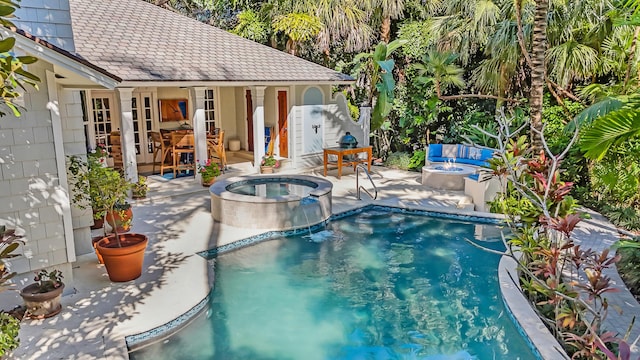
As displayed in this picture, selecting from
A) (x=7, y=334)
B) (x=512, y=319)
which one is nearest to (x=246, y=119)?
(x=512, y=319)

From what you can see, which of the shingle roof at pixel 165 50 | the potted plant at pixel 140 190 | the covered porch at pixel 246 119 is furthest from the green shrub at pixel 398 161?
the potted plant at pixel 140 190

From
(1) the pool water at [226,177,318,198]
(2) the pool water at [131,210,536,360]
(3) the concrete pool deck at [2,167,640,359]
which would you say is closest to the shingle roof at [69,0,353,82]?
(1) the pool water at [226,177,318,198]

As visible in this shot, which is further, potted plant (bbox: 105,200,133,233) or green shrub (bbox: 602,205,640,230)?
green shrub (bbox: 602,205,640,230)

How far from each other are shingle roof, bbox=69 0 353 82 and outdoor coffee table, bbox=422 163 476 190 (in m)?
4.45

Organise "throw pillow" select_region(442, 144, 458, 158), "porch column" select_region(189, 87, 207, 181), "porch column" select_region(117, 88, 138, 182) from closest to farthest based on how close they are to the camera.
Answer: "porch column" select_region(117, 88, 138, 182), "porch column" select_region(189, 87, 207, 181), "throw pillow" select_region(442, 144, 458, 158)

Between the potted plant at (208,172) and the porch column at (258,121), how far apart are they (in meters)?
1.87

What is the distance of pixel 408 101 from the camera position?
17266 millimetres

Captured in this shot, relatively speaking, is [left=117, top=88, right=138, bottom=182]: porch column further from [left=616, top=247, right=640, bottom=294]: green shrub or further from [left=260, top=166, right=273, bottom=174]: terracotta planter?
[left=616, top=247, right=640, bottom=294]: green shrub

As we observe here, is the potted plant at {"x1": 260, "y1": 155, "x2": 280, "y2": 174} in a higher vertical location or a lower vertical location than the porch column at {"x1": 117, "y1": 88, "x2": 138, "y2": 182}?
lower

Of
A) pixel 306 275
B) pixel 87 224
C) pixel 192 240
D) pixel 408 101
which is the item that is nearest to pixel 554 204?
pixel 306 275

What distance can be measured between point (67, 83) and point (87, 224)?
93.2 inches

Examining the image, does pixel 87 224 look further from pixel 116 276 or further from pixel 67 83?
pixel 67 83

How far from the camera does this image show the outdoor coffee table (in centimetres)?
1316

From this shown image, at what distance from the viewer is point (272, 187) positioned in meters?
11.9
